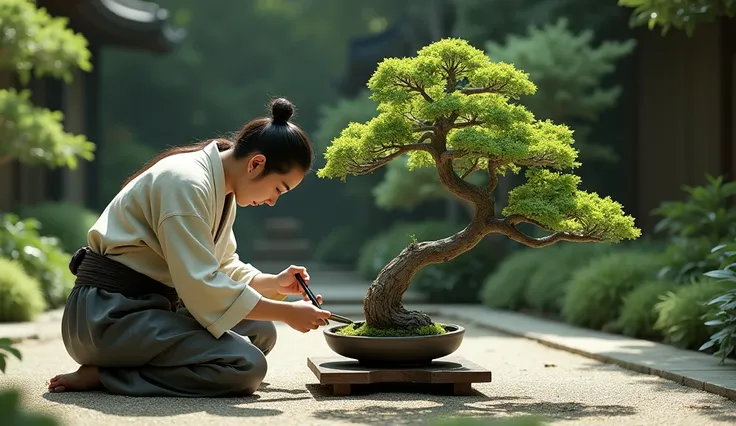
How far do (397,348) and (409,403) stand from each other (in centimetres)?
32

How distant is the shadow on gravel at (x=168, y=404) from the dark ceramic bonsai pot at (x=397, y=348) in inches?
10.8

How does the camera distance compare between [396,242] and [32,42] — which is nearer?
[32,42]

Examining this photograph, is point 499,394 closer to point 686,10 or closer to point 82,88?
point 686,10

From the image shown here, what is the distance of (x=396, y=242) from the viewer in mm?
14289

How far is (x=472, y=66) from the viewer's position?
15.7ft

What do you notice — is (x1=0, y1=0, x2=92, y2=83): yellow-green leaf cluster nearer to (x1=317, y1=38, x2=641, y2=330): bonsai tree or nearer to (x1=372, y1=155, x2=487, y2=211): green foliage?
(x1=372, y1=155, x2=487, y2=211): green foliage

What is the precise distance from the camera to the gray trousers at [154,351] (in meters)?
4.27

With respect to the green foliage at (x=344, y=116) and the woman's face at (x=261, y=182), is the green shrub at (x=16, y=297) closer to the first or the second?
the woman's face at (x=261, y=182)

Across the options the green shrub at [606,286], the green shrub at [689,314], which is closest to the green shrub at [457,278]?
the green shrub at [606,286]

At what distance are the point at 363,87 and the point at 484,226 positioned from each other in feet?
56.1

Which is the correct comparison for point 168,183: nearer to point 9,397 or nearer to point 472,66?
point 472,66

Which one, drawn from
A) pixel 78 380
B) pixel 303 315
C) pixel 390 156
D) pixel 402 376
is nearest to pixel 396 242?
pixel 390 156

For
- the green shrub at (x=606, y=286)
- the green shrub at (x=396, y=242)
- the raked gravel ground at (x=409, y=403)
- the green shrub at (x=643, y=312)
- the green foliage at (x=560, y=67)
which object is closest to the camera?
the raked gravel ground at (x=409, y=403)

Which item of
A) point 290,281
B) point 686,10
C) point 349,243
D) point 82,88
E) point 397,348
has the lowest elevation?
point 397,348
